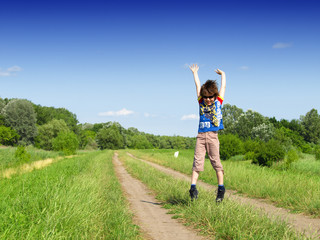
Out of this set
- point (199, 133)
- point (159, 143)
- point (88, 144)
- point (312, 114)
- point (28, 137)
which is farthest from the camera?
point (159, 143)

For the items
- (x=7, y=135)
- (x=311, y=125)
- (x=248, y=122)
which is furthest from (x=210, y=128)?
(x=311, y=125)

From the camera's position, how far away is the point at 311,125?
257 feet

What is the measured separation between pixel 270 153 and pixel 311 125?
67.3 metres

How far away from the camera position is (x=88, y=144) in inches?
3706

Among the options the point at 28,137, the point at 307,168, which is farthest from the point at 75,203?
the point at 28,137

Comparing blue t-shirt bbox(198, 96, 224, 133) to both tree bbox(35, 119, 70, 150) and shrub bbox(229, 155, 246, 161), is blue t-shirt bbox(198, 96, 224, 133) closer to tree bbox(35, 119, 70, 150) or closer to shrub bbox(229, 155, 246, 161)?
shrub bbox(229, 155, 246, 161)

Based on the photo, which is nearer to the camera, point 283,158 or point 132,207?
point 132,207

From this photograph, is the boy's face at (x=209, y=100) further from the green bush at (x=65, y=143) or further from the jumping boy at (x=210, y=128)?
the green bush at (x=65, y=143)

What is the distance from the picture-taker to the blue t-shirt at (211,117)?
528 centimetres

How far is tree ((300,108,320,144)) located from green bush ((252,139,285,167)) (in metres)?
63.5

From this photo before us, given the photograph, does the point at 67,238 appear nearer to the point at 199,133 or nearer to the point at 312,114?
the point at 199,133

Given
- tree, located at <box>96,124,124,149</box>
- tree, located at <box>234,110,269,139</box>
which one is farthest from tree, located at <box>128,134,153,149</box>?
tree, located at <box>234,110,269,139</box>

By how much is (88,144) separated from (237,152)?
71.5 meters

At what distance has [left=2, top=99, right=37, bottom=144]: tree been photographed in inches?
2682
